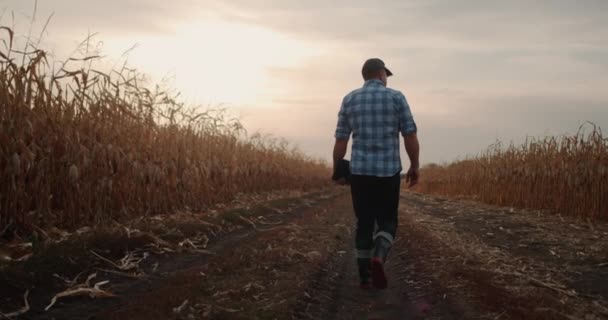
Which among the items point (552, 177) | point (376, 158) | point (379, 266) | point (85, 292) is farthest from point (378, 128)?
point (552, 177)

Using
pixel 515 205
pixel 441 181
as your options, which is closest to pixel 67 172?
pixel 515 205

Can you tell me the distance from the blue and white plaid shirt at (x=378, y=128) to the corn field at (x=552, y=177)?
30.3 feet

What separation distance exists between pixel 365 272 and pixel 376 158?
1179 millimetres

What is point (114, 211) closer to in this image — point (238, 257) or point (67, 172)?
point (67, 172)

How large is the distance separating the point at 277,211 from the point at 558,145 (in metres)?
8.68

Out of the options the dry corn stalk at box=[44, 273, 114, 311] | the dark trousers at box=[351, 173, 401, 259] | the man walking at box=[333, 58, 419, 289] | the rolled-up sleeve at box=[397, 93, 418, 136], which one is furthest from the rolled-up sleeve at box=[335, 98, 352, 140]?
the dry corn stalk at box=[44, 273, 114, 311]

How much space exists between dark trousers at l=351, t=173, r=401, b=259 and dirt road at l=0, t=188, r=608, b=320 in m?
0.50

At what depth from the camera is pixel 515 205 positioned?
18578 mm

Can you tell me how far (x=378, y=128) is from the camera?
539 cm

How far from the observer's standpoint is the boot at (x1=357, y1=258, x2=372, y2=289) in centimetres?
536

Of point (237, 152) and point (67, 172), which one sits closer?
point (67, 172)

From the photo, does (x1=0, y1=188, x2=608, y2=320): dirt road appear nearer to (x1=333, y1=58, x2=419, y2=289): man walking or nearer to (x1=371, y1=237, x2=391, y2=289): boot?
(x1=371, y1=237, x2=391, y2=289): boot

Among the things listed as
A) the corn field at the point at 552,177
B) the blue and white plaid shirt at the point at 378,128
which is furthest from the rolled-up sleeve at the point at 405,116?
the corn field at the point at 552,177

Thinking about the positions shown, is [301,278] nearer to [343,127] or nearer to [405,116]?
[343,127]
